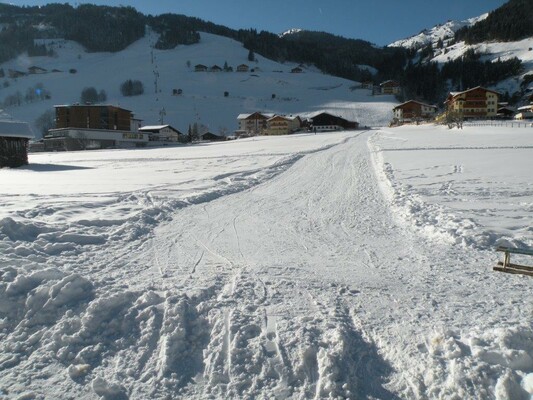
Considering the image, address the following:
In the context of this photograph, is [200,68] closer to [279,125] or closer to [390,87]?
[279,125]

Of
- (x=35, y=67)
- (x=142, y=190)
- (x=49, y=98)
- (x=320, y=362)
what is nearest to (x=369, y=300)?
(x=320, y=362)

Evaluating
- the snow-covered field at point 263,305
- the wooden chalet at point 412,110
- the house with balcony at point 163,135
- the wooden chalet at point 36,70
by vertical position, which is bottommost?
the snow-covered field at point 263,305

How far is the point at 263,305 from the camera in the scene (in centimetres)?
461

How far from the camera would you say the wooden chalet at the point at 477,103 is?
88.6m

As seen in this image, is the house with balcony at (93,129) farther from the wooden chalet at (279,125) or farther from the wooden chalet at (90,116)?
the wooden chalet at (279,125)

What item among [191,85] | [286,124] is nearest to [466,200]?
[286,124]

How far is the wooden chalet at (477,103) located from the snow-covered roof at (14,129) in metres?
85.9

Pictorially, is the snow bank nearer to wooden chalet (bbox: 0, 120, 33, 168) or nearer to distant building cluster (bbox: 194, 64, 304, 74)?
wooden chalet (bbox: 0, 120, 33, 168)

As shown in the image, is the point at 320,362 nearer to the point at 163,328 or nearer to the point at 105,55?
the point at 163,328

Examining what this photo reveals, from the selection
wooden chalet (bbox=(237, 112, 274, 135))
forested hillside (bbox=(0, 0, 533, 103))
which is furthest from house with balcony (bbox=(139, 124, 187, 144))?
forested hillside (bbox=(0, 0, 533, 103))

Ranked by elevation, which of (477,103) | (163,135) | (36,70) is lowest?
(163,135)

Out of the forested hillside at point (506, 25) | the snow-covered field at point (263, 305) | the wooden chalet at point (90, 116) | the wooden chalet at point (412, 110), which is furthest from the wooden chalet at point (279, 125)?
the forested hillside at point (506, 25)

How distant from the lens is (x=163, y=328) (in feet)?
13.4

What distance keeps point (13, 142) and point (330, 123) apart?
254 ft
